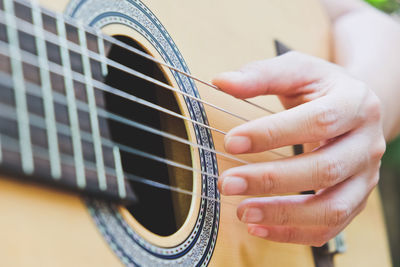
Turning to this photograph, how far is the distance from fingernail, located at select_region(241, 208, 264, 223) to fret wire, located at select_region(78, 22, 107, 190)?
0.23 meters

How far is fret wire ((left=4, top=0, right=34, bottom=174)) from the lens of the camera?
1.10ft

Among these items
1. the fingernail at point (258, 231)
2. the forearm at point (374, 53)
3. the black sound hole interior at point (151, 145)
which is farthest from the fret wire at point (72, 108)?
the forearm at point (374, 53)

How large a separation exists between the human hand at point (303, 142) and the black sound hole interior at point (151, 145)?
0.28 ft

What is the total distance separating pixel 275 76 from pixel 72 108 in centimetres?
31

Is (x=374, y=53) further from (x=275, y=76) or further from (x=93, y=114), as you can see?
A: (x=93, y=114)

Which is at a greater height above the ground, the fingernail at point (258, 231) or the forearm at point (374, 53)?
the forearm at point (374, 53)

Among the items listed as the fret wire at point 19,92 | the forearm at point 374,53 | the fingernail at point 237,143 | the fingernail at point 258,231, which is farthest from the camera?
the forearm at point 374,53

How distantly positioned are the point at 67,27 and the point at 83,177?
5.8 inches

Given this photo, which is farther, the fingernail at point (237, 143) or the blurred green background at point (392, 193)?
the blurred green background at point (392, 193)

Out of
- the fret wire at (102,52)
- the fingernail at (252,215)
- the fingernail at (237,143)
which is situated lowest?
the fingernail at (252,215)

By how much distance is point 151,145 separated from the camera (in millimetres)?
649

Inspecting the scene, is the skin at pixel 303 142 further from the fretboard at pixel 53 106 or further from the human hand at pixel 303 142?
the fretboard at pixel 53 106

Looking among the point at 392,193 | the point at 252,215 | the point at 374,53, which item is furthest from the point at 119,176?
the point at 392,193

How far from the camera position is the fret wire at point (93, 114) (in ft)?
1.30
